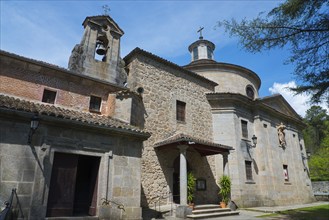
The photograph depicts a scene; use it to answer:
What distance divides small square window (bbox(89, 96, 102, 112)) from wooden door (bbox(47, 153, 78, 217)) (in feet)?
12.5

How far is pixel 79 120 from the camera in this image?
7602 mm

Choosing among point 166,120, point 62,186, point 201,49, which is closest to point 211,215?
point 166,120

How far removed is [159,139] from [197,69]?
29.2 ft

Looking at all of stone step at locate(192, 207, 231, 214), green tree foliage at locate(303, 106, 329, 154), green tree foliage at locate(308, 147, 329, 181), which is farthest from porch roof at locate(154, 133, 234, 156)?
green tree foliage at locate(303, 106, 329, 154)

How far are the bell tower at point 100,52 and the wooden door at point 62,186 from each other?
207 inches

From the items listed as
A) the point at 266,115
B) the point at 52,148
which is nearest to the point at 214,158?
the point at 266,115

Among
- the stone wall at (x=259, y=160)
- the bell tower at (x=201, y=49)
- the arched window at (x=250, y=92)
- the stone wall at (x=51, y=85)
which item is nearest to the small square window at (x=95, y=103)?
the stone wall at (x=51, y=85)

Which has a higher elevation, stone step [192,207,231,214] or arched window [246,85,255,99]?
arched window [246,85,255,99]


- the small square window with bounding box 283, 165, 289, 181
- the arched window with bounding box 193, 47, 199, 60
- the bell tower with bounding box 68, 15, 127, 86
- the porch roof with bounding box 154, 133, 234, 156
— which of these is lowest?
the small square window with bounding box 283, 165, 289, 181

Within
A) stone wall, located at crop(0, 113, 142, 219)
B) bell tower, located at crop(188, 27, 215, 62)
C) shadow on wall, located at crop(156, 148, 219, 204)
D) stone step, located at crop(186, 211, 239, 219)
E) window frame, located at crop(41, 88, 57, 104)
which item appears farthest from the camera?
bell tower, located at crop(188, 27, 215, 62)

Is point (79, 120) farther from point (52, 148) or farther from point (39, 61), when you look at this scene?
point (39, 61)

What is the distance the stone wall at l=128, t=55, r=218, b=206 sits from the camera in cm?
1180

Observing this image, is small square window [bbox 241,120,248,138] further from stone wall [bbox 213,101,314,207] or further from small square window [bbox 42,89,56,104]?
small square window [bbox 42,89,56,104]

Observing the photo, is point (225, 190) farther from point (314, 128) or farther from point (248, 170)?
point (314, 128)
